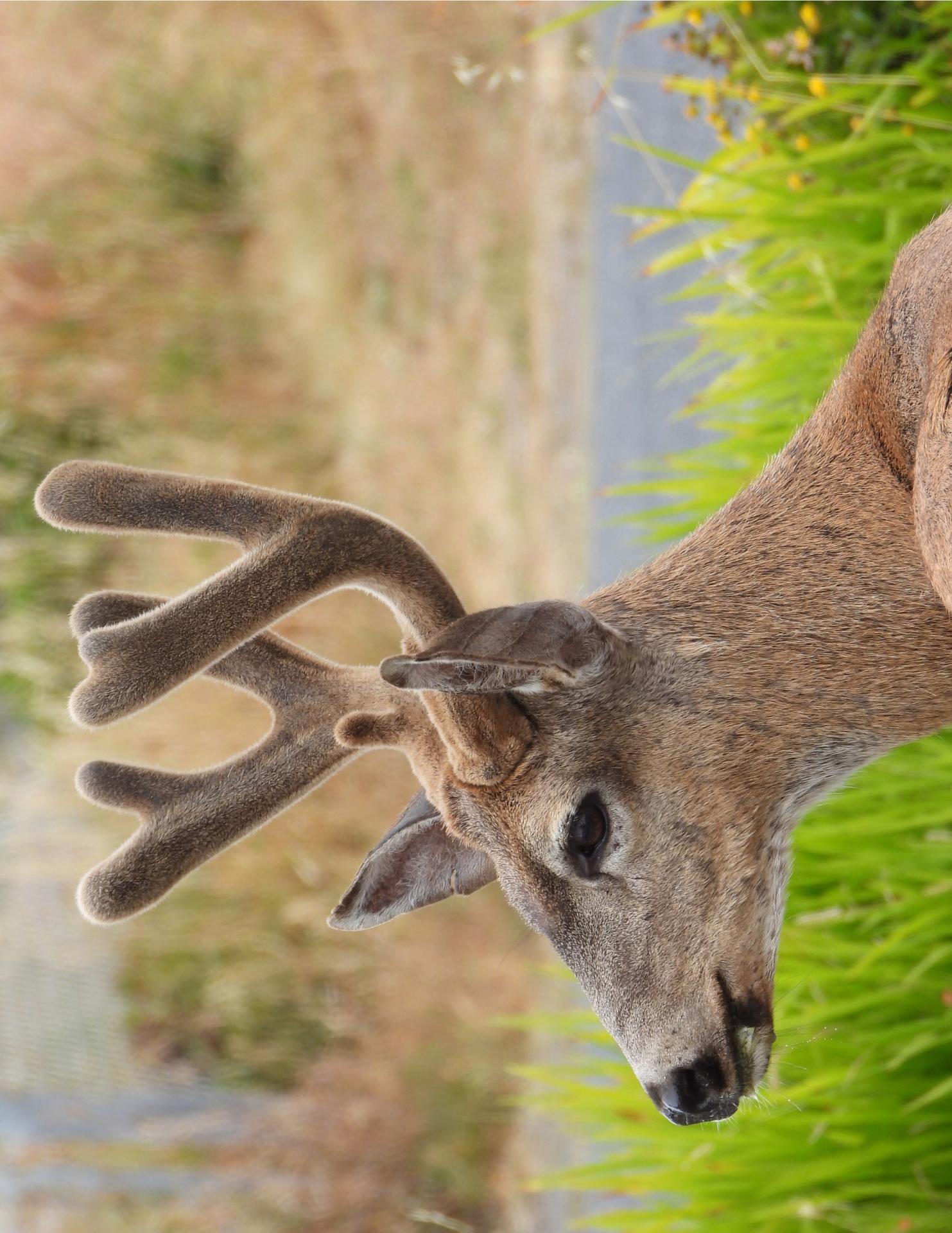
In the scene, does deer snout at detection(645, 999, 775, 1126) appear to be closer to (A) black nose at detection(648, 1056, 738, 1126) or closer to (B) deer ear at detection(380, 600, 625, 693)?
(A) black nose at detection(648, 1056, 738, 1126)

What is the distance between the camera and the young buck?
1.86 meters

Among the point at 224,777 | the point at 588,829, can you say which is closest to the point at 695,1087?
the point at 588,829

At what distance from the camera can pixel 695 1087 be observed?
1.86 metres

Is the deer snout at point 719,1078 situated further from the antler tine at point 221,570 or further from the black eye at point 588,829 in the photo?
the antler tine at point 221,570

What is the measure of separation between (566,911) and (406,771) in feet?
13.6

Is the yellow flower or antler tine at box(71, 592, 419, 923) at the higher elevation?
the yellow flower

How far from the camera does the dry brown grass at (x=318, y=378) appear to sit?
6.08 metres

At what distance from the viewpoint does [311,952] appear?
23.0 feet

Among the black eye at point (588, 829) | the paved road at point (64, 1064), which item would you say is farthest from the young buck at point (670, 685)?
the paved road at point (64, 1064)

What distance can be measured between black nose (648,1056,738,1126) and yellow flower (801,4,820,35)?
89.4 inches

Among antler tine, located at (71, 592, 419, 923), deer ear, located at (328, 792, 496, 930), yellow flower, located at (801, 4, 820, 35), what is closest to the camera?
antler tine, located at (71, 592, 419, 923)

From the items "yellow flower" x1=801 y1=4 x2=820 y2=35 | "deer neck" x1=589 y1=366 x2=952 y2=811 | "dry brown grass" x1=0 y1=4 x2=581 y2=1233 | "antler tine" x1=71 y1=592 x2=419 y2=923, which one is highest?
"yellow flower" x1=801 y1=4 x2=820 y2=35

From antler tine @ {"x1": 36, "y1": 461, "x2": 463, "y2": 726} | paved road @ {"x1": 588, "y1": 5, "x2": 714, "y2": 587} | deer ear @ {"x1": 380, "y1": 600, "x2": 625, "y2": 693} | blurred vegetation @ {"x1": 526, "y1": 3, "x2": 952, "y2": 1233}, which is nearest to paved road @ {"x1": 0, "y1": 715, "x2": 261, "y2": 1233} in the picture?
paved road @ {"x1": 588, "y1": 5, "x2": 714, "y2": 587}

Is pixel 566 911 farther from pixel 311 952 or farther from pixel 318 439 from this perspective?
pixel 318 439
